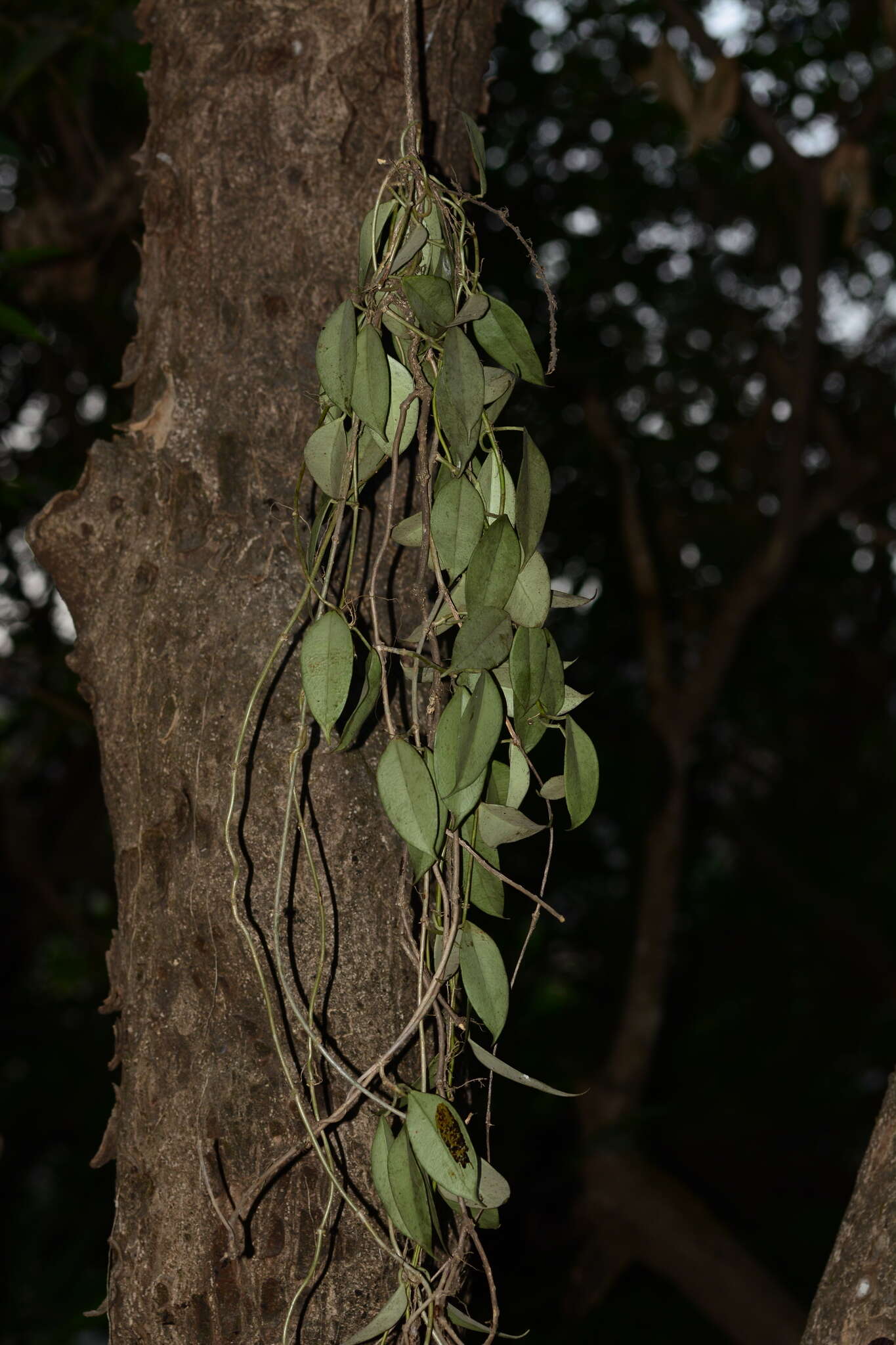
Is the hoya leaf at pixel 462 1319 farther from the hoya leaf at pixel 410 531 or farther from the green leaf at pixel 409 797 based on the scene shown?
the hoya leaf at pixel 410 531

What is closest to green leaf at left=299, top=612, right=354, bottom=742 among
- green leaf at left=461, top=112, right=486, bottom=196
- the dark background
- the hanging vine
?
the hanging vine

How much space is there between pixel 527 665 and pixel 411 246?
0.21 m

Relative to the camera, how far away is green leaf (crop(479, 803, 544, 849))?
55 centimetres

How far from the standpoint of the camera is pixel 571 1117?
9.26 ft

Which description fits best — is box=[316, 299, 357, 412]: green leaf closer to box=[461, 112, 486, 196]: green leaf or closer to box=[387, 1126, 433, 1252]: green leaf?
box=[461, 112, 486, 196]: green leaf

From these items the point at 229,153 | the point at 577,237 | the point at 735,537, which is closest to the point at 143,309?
the point at 229,153

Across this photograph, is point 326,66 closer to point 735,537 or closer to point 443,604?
point 443,604

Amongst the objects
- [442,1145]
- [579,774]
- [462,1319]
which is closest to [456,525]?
[579,774]

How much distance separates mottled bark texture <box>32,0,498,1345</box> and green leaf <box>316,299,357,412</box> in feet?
0.38

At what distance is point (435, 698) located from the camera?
0.56 m

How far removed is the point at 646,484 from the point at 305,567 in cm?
204

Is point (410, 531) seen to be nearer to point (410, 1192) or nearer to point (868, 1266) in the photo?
point (410, 1192)

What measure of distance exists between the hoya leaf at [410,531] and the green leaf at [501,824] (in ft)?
0.47

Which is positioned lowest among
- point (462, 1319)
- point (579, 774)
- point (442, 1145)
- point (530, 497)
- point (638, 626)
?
point (638, 626)
